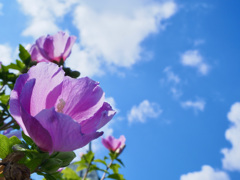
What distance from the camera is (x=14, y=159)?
59 centimetres

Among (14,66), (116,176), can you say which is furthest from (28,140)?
(116,176)

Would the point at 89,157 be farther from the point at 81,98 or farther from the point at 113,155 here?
the point at 81,98

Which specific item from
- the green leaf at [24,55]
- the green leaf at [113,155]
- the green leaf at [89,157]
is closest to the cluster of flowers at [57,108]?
the green leaf at [24,55]

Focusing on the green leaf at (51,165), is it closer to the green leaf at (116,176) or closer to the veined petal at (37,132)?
the veined petal at (37,132)

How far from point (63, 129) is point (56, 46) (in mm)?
904

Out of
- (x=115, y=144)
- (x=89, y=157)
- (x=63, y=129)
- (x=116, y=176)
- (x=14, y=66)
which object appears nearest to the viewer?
(x=63, y=129)

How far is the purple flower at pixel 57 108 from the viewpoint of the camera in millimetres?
571

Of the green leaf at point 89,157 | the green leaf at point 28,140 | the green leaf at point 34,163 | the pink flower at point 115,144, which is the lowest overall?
the green leaf at point 34,163

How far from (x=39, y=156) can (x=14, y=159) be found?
0.16 ft

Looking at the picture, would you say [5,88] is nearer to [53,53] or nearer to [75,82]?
[53,53]

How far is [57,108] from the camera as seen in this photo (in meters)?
0.63

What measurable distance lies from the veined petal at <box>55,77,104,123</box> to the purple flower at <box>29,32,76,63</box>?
0.76m

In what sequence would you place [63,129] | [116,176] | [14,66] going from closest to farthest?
[63,129], [14,66], [116,176]

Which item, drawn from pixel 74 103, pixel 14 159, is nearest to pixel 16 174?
pixel 14 159
